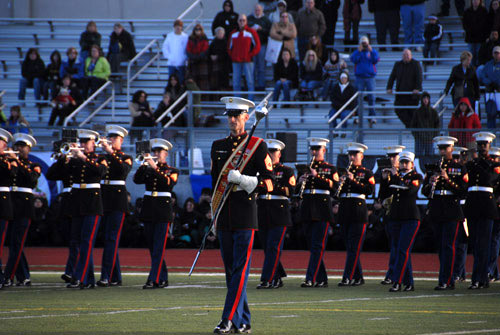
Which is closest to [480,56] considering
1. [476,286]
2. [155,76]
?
[155,76]

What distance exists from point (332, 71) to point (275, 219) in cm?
961

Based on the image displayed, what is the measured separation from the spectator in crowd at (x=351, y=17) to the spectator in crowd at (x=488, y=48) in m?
3.69

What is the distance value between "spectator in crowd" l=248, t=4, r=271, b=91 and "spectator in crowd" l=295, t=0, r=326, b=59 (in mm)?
821

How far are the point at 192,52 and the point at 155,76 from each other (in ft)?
8.33

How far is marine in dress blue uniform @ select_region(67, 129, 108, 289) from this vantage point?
12.5 meters

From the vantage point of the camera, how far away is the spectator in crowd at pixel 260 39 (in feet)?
77.4

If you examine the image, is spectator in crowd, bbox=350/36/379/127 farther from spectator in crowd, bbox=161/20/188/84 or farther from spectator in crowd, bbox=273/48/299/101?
spectator in crowd, bbox=161/20/188/84

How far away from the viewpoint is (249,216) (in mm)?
8414

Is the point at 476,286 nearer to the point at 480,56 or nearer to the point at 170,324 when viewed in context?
the point at 170,324

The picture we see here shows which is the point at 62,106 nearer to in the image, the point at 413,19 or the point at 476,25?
the point at 413,19

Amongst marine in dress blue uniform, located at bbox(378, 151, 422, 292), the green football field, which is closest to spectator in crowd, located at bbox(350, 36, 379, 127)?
marine in dress blue uniform, located at bbox(378, 151, 422, 292)

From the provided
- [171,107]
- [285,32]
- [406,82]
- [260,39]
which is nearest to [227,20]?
[260,39]

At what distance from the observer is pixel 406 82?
2161cm

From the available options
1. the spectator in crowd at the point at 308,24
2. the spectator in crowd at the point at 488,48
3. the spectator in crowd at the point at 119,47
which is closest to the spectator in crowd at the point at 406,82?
the spectator in crowd at the point at 488,48
